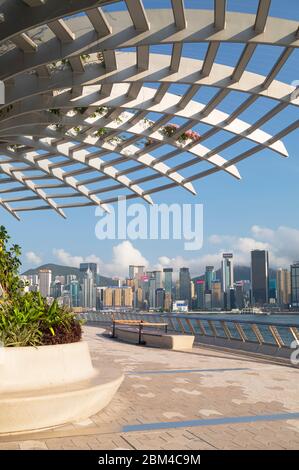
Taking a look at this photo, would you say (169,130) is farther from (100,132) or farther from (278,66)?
(278,66)

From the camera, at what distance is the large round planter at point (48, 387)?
16.6 ft

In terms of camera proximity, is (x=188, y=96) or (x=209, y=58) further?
(x=188, y=96)

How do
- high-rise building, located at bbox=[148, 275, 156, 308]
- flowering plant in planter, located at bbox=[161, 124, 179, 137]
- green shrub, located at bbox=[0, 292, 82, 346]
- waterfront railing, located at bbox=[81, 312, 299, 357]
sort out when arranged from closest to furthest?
green shrub, located at bbox=[0, 292, 82, 346] → waterfront railing, located at bbox=[81, 312, 299, 357] → flowering plant in planter, located at bbox=[161, 124, 179, 137] → high-rise building, located at bbox=[148, 275, 156, 308]

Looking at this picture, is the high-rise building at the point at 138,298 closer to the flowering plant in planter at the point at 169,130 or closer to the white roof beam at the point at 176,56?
the flowering plant in planter at the point at 169,130

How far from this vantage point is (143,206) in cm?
2227

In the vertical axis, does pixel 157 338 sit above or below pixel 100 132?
A: below

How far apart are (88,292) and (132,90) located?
5177cm

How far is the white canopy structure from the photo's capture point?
345 inches

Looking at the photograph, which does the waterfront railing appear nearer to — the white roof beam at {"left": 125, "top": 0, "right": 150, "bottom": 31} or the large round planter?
the large round planter

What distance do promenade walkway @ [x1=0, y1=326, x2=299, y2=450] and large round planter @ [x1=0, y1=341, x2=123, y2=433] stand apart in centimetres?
15

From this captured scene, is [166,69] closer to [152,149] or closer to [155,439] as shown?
[152,149]

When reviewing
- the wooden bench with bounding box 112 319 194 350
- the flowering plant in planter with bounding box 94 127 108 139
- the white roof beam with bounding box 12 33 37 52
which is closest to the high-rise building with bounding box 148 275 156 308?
the wooden bench with bounding box 112 319 194 350

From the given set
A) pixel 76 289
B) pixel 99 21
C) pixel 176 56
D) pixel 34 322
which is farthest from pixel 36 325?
pixel 76 289

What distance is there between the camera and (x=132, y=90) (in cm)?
1198
